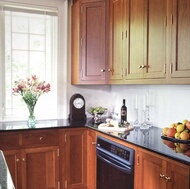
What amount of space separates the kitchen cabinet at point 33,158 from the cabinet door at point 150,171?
1.14m

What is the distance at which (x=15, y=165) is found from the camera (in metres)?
2.69

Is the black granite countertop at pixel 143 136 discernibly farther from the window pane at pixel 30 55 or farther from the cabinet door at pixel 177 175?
the window pane at pixel 30 55

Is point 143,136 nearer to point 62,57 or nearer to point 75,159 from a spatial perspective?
point 75,159

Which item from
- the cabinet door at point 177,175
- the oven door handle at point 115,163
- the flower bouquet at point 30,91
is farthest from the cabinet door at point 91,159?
the cabinet door at point 177,175

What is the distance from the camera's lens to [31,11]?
328cm

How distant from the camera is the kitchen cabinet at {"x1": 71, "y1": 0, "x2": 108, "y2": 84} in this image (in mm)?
2998

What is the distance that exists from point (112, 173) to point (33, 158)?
0.89 metres

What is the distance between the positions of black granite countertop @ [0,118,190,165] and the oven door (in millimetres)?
223

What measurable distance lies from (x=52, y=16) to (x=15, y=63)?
0.77m

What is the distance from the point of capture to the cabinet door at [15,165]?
8.75 feet

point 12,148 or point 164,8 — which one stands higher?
point 164,8

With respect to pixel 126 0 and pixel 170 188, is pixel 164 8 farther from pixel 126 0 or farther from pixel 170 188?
pixel 170 188

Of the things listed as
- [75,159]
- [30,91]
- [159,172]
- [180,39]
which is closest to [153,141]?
[159,172]

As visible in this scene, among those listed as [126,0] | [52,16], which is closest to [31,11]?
[52,16]
